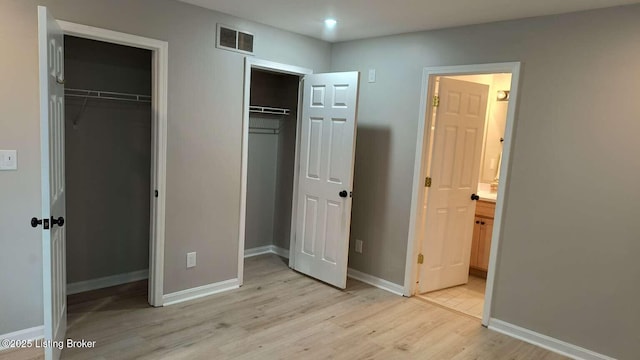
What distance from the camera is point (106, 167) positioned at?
3.69 metres

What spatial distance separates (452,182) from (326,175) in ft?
4.02

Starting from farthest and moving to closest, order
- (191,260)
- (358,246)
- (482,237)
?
(482,237)
(358,246)
(191,260)

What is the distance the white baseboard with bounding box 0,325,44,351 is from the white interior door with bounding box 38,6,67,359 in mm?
250

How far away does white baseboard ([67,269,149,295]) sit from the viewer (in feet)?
11.8

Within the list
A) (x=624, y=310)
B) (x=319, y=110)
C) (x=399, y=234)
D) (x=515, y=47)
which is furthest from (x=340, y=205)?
(x=624, y=310)

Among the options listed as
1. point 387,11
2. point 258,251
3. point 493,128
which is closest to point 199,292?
point 258,251

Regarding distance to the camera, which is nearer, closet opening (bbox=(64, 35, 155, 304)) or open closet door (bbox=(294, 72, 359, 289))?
closet opening (bbox=(64, 35, 155, 304))

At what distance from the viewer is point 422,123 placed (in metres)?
3.74

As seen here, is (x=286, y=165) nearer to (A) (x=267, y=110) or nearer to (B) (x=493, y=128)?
(A) (x=267, y=110)

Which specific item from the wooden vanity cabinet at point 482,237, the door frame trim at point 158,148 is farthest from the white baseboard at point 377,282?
the door frame trim at point 158,148

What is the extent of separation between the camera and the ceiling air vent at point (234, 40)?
3.49 metres

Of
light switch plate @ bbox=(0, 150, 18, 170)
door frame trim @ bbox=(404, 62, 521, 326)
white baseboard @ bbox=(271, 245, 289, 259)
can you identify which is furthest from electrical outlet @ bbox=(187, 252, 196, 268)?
door frame trim @ bbox=(404, 62, 521, 326)

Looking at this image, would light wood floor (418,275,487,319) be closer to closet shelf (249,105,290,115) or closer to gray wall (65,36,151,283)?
closet shelf (249,105,290,115)

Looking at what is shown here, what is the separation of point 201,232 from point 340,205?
129 cm
